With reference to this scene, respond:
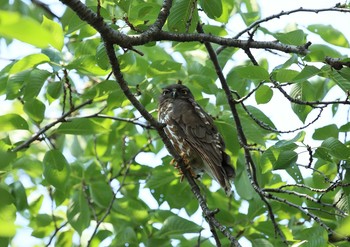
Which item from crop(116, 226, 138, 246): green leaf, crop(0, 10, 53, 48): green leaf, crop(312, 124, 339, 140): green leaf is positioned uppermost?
crop(116, 226, 138, 246): green leaf

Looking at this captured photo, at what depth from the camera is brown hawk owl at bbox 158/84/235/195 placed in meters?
4.95

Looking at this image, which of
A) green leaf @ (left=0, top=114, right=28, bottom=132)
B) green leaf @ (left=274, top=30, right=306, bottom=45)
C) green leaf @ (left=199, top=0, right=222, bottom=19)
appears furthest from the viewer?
green leaf @ (left=0, top=114, right=28, bottom=132)

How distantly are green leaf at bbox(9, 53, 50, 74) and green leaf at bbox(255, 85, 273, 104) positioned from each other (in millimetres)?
1425

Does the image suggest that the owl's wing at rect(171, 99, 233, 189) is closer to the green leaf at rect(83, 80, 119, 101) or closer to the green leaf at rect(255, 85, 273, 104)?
the green leaf at rect(83, 80, 119, 101)

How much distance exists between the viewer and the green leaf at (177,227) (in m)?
4.38

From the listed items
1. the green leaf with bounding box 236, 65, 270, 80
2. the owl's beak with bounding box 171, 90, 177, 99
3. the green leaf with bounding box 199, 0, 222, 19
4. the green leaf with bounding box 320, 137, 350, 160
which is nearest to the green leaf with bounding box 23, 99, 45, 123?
the green leaf with bounding box 199, 0, 222, 19

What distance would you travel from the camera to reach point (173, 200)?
4969mm

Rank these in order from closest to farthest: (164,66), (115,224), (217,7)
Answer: (217,7) < (164,66) < (115,224)

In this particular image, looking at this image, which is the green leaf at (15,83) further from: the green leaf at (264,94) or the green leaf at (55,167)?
the green leaf at (264,94)

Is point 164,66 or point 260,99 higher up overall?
point 164,66

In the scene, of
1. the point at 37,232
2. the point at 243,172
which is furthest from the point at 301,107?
the point at 37,232

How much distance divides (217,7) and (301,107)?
0.98m

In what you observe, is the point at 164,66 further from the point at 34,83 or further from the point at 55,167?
the point at 55,167

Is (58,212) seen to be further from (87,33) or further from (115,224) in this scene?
(87,33)
